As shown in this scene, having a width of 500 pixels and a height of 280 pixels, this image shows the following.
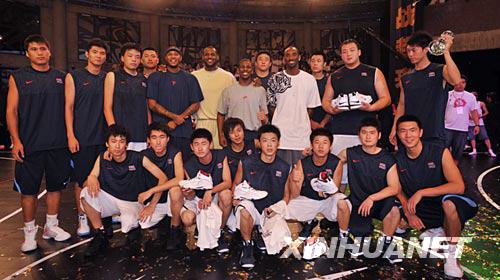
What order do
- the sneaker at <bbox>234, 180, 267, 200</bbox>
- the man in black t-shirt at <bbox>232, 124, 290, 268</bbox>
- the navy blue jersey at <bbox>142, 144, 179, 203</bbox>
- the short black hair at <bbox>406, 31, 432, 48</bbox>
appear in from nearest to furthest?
the sneaker at <bbox>234, 180, 267, 200</bbox>
the man in black t-shirt at <bbox>232, 124, 290, 268</bbox>
the short black hair at <bbox>406, 31, 432, 48</bbox>
the navy blue jersey at <bbox>142, 144, 179, 203</bbox>

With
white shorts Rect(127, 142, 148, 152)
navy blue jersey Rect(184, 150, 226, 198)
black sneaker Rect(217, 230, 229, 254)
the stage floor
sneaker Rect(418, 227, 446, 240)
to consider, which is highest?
white shorts Rect(127, 142, 148, 152)

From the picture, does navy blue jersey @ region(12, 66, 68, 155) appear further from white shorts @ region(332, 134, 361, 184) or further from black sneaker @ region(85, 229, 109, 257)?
white shorts @ region(332, 134, 361, 184)

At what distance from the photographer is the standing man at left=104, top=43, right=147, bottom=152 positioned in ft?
15.4

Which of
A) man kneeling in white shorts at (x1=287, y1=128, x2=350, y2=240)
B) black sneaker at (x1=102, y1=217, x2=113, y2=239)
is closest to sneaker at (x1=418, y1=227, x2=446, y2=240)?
man kneeling in white shorts at (x1=287, y1=128, x2=350, y2=240)

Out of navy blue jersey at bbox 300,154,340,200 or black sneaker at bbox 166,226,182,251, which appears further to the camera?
→ navy blue jersey at bbox 300,154,340,200

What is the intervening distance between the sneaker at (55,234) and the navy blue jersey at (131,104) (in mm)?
1298

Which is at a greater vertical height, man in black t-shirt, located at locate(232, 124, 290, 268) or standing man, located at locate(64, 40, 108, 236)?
standing man, located at locate(64, 40, 108, 236)

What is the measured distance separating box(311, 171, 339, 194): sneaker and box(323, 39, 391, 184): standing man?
0.91 m

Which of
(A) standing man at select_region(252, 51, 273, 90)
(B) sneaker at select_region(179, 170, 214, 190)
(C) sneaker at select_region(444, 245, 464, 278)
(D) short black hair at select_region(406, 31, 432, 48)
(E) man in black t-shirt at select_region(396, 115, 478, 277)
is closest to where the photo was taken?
(C) sneaker at select_region(444, 245, 464, 278)

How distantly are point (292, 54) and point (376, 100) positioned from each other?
1202 mm

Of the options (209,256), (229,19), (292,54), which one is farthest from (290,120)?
(229,19)

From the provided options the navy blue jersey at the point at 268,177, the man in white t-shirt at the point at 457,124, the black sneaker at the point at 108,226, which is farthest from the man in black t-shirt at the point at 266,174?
the man in white t-shirt at the point at 457,124

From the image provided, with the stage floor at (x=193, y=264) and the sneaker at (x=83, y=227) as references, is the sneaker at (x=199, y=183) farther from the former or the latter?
the sneaker at (x=83, y=227)

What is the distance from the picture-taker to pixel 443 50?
409cm
